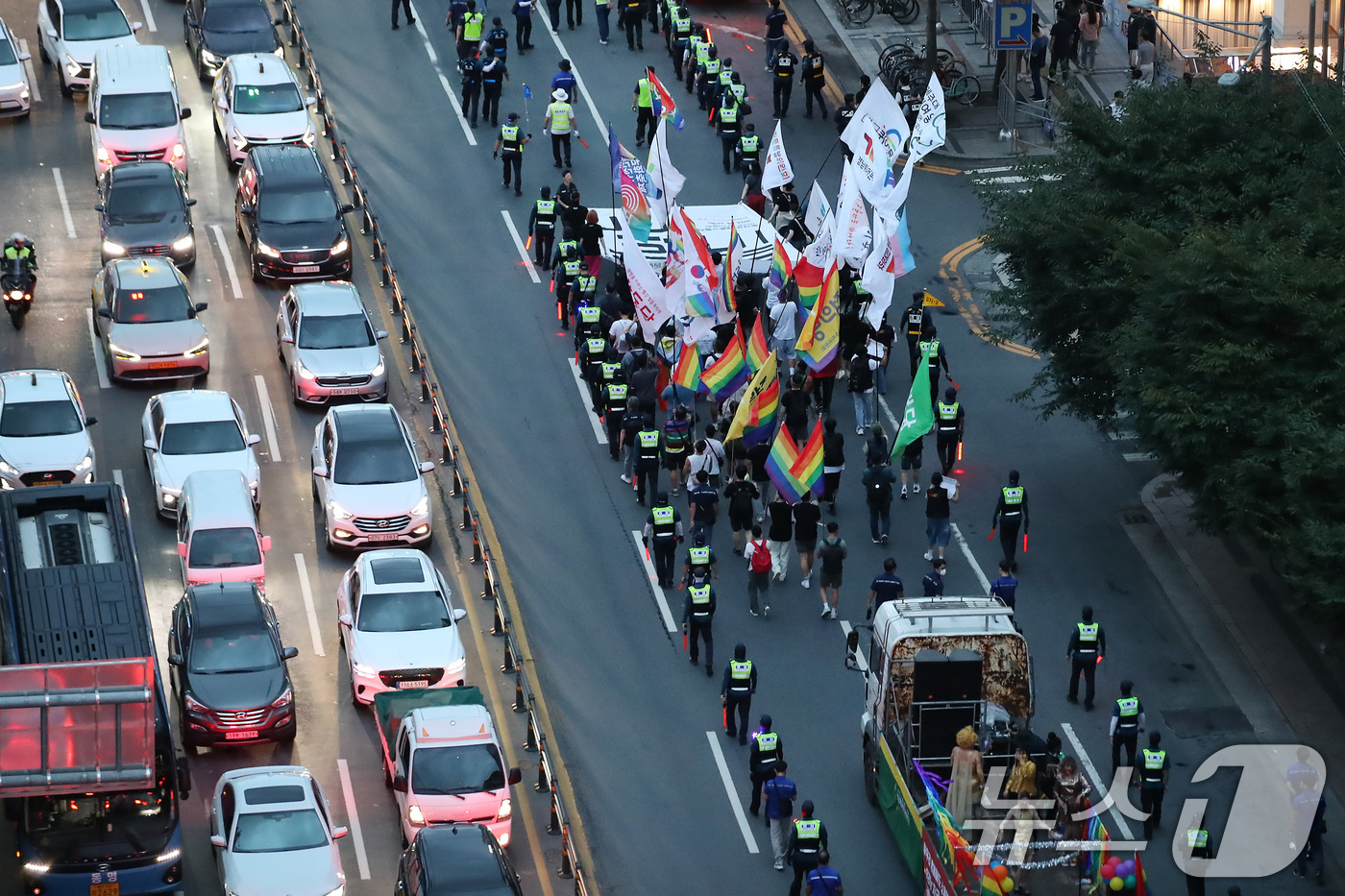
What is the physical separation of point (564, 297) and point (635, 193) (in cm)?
222

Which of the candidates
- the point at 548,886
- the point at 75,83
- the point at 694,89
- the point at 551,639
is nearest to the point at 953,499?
the point at 551,639

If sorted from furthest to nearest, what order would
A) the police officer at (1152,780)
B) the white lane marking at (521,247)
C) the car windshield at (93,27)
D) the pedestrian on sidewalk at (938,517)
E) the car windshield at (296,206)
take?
1. the car windshield at (93,27)
2. the white lane marking at (521,247)
3. the car windshield at (296,206)
4. the pedestrian on sidewalk at (938,517)
5. the police officer at (1152,780)

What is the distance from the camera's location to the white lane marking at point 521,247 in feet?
149

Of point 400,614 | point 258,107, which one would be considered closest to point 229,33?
point 258,107

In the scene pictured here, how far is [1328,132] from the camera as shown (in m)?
35.5

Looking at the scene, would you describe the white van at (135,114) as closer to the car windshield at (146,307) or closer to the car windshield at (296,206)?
the car windshield at (296,206)

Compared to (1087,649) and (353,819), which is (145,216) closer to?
(353,819)

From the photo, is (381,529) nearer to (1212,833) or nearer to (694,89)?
(1212,833)

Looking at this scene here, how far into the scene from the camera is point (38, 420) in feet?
123

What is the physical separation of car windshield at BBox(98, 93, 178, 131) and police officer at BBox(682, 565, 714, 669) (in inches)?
703

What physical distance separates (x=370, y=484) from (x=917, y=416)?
8.25m

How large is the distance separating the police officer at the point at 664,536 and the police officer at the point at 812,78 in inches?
637

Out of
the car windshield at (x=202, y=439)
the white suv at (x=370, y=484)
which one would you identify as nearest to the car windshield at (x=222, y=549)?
the white suv at (x=370, y=484)

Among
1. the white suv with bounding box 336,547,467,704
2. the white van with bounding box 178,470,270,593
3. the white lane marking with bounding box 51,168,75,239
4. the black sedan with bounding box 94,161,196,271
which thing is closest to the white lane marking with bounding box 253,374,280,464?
the white van with bounding box 178,470,270,593
